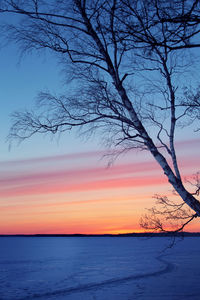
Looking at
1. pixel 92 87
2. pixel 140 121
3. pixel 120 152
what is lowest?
pixel 120 152

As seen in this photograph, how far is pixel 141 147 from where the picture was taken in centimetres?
748

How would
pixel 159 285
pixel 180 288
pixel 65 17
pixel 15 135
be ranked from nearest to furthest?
pixel 65 17 < pixel 15 135 < pixel 180 288 < pixel 159 285

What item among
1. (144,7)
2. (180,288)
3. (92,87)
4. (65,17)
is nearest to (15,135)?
(92,87)

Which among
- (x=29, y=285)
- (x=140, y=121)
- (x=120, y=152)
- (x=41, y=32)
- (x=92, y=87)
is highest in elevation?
(x=41, y=32)

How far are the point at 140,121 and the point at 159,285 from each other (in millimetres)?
13871

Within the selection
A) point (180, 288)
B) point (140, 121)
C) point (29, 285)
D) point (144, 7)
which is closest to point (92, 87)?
point (140, 121)

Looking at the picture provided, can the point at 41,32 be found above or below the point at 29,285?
above

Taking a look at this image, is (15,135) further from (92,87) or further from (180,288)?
(180,288)

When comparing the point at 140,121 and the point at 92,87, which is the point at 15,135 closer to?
the point at 92,87

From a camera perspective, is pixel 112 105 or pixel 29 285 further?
pixel 29 285

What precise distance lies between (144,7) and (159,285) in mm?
17098

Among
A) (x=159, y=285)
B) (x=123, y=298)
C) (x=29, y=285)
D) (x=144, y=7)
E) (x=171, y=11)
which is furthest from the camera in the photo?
(x=29, y=285)

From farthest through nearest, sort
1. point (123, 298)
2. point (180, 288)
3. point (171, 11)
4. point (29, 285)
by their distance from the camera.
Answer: point (29, 285) < point (180, 288) < point (123, 298) < point (171, 11)

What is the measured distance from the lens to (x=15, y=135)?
7453 mm
